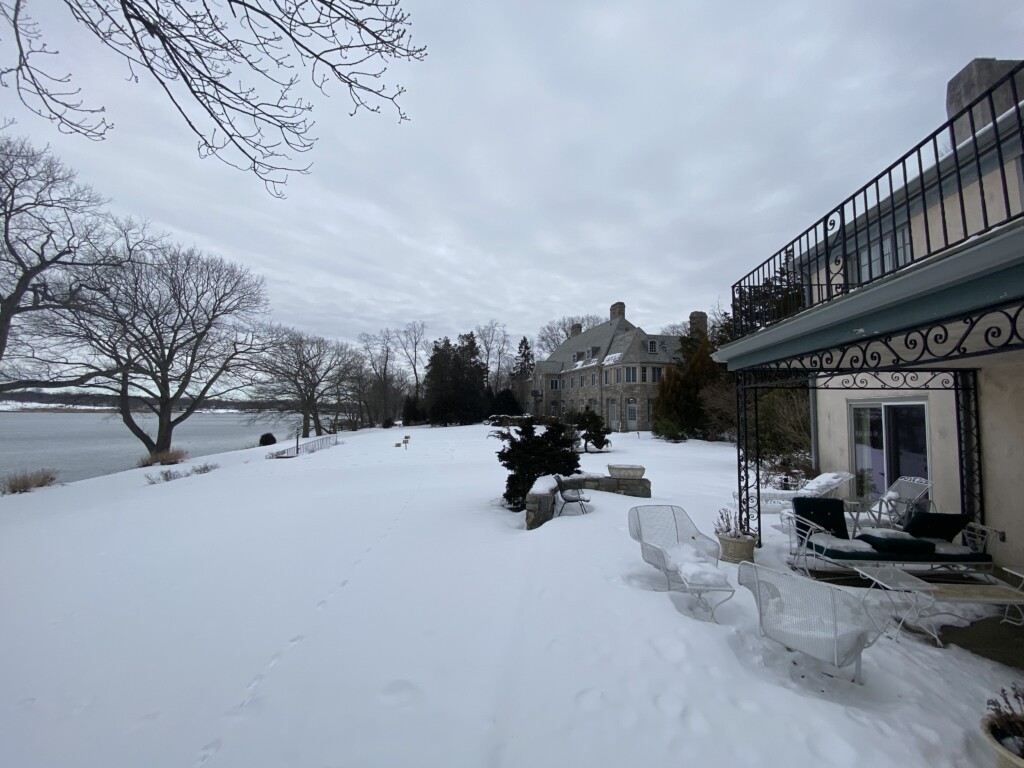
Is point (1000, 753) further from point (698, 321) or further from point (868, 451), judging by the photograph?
point (698, 321)

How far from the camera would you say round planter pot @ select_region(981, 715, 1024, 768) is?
2.06 metres

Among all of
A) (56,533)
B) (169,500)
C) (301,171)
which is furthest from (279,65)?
(169,500)

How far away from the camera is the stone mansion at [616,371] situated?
32.6 metres

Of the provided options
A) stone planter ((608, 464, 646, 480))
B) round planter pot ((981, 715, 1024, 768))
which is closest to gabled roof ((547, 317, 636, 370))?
stone planter ((608, 464, 646, 480))

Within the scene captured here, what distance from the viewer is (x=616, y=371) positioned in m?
34.3

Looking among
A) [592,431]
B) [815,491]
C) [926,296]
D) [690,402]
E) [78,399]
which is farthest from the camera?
[690,402]

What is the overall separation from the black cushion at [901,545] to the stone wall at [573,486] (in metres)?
3.69

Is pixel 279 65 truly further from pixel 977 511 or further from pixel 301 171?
pixel 977 511

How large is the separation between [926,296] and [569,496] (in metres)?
5.47

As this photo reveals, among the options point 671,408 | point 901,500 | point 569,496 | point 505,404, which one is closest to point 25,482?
point 569,496

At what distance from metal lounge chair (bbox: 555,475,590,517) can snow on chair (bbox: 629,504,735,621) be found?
2.30m

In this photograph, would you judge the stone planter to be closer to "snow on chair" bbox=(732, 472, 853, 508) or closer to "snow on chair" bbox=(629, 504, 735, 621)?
"snow on chair" bbox=(732, 472, 853, 508)

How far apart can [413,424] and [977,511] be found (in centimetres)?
4263

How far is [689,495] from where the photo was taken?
359 inches
